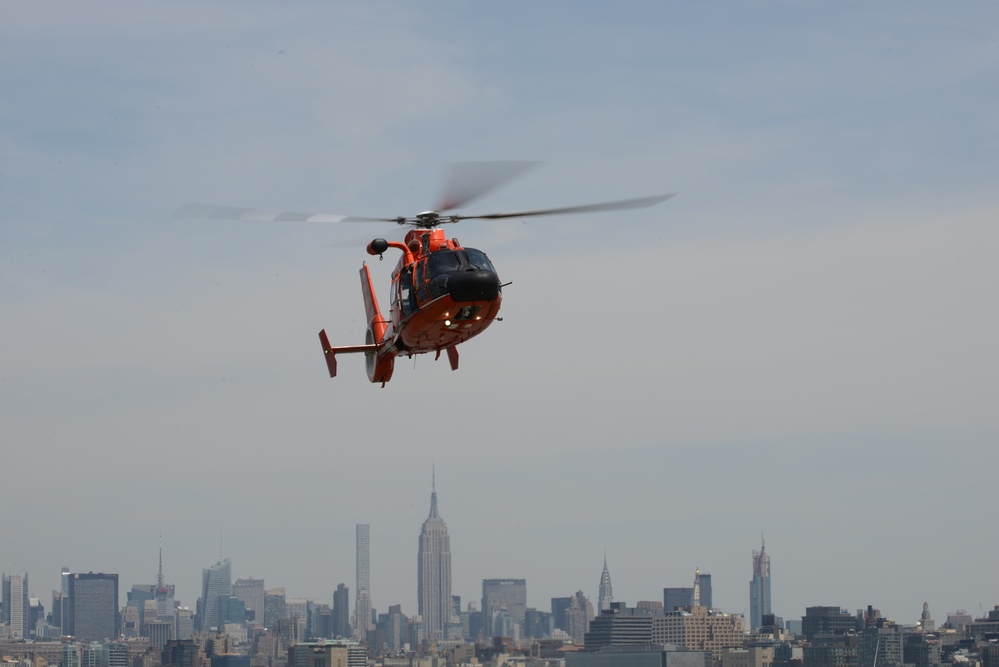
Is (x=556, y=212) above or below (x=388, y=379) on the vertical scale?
above

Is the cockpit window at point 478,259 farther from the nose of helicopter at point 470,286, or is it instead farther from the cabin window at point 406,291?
the cabin window at point 406,291

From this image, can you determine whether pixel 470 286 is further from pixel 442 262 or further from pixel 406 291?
pixel 406 291

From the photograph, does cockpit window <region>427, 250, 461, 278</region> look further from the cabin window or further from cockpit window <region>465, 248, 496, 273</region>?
the cabin window

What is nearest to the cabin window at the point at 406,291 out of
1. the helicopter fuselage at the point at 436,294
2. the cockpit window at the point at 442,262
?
the helicopter fuselage at the point at 436,294

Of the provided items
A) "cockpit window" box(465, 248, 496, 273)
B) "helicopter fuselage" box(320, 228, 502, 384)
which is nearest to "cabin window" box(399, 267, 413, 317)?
"helicopter fuselage" box(320, 228, 502, 384)

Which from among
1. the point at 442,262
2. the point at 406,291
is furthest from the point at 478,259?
the point at 406,291

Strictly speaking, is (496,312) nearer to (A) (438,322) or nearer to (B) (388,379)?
(A) (438,322)

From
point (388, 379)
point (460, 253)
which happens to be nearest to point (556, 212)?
point (460, 253)
